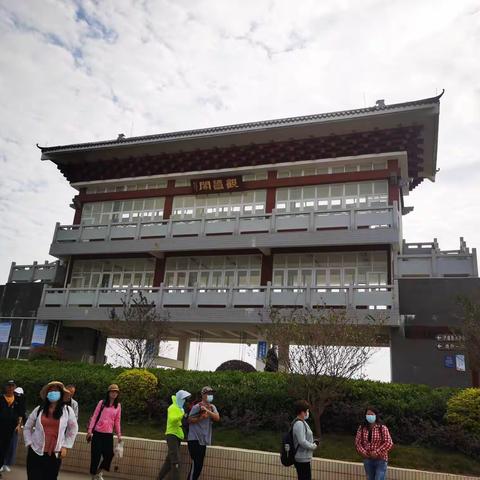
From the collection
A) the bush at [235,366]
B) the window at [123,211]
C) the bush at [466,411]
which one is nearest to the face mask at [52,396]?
the bush at [466,411]

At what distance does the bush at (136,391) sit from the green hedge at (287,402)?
16 centimetres

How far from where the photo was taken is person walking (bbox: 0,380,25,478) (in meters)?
8.05

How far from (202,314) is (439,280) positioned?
885 cm

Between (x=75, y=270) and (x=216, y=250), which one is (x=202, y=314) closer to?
(x=216, y=250)

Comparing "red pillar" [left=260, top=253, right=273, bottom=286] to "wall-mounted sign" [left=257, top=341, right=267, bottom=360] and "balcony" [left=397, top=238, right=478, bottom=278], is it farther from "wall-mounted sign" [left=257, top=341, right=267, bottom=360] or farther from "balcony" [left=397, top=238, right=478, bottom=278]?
"balcony" [left=397, top=238, right=478, bottom=278]

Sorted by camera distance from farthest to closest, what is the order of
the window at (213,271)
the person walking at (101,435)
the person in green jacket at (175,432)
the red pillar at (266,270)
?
the window at (213,271) < the red pillar at (266,270) < the person in green jacket at (175,432) < the person walking at (101,435)

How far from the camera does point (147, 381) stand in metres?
12.4

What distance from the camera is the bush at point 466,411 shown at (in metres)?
9.71

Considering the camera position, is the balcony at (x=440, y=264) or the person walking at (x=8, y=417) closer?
the person walking at (x=8, y=417)

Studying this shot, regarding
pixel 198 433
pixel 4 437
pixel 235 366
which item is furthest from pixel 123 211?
pixel 198 433

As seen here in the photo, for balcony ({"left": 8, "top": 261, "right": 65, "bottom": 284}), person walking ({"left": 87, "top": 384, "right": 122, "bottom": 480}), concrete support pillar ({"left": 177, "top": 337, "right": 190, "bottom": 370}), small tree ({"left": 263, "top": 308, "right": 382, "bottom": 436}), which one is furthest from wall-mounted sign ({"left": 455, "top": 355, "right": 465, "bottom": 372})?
balcony ({"left": 8, "top": 261, "right": 65, "bottom": 284})

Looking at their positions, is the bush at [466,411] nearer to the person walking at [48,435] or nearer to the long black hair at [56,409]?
the person walking at [48,435]

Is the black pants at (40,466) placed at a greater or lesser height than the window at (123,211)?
lesser

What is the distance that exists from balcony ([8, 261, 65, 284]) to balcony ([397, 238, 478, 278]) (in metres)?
15.7
